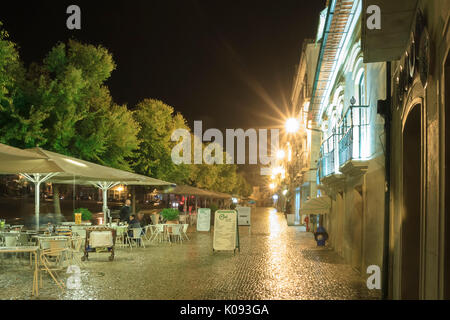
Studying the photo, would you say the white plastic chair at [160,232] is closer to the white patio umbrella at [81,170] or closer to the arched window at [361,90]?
the white patio umbrella at [81,170]

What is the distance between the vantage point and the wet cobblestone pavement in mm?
8695

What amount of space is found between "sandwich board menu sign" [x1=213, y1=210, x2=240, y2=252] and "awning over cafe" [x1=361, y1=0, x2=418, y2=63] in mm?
8692

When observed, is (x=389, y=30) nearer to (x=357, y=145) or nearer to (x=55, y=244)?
(x=357, y=145)

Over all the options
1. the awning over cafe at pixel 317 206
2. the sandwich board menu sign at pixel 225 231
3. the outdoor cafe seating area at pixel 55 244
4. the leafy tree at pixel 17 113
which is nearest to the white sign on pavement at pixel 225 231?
the sandwich board menu sign at pixel 225 231

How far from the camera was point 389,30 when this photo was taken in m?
7.05

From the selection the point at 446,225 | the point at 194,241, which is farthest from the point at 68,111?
the point at 446,225

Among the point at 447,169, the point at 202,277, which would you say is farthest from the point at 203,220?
the point at 447,169

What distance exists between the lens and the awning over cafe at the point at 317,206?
18188mm

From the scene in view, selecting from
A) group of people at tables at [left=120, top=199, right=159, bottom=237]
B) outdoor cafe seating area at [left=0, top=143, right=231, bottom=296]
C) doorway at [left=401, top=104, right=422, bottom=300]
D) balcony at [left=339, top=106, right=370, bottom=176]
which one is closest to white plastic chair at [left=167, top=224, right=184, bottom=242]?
group of people at tables at [left=120, top=199, right=159, bottom=237]

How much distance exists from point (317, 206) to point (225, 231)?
4844 mm

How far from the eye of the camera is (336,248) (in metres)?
16.2

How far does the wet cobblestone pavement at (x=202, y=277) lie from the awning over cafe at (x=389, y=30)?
15.0 ft
